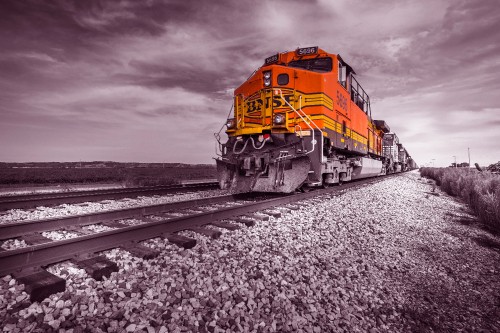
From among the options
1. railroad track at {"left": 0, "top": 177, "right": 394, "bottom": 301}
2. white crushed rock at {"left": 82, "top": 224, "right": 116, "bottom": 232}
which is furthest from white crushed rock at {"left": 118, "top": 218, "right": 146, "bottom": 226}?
white crushed rock at {"left": 82, "top": 224, "right": 116, "bottom": 232}

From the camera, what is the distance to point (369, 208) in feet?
22.0

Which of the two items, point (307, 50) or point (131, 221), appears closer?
point (131, 221)

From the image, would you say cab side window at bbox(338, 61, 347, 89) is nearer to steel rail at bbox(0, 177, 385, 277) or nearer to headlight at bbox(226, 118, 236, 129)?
headlight at bbox(226, 118, 236, 129)

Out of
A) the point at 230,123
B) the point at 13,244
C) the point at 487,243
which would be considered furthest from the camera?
the point at 230,123

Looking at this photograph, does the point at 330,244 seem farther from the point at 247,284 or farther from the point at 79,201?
the point at 79,201

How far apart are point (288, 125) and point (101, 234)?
5331mm

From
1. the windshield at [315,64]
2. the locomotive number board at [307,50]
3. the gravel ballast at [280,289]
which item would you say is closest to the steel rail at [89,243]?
the gravel ballast at [280,289]

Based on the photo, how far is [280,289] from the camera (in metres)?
2.64

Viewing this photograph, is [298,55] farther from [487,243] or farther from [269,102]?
[487,243]

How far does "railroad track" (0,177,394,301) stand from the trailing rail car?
3.74 ft

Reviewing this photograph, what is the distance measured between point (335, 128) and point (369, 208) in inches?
108

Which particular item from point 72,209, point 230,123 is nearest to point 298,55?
point 230,123

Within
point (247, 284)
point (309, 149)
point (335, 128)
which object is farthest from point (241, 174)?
point (247, 284)

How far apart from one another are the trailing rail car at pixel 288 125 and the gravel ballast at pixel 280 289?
322cm
